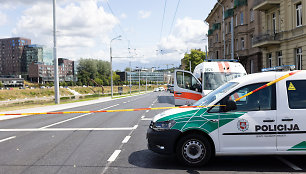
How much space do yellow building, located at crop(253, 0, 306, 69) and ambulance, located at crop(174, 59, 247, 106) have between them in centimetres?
1019

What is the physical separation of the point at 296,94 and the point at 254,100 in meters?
0.79

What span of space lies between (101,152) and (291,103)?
14.3 ft

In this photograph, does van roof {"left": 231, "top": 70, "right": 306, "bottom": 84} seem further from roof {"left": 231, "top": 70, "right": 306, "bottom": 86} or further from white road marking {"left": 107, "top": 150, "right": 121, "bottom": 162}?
white road marking {"left": 107, "top": 150, "right": 121, "bottom": 162}

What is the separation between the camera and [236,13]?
1591 inches

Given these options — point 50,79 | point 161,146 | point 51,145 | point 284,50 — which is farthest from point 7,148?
point 50,79

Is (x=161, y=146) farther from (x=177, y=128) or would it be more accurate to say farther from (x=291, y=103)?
(x=291, y=103)

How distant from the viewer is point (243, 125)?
5.59 m

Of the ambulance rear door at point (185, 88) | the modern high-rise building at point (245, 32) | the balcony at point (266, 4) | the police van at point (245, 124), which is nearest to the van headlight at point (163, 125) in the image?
the police van at point (245, 124)

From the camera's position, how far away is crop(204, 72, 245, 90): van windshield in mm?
14352

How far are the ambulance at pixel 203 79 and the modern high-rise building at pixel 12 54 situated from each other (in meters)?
157

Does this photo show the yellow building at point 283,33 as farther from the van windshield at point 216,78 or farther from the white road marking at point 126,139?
the white road marking at point 126,139

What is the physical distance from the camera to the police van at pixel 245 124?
558 centimetres

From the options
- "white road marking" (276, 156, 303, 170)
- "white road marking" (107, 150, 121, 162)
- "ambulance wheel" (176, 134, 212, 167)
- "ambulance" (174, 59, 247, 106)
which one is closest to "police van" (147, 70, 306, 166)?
"ambulance wheel" (176, 134, 212, 167)

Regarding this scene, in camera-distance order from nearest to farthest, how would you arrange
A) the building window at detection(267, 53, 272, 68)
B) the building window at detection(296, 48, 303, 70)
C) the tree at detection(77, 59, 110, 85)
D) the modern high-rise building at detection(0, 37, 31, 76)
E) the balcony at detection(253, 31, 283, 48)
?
the building window at detection(296, 48, 303, 70), the balcony at detection(253, 31, 283, 48), the building window at detection(267, 53, 272, 68), the tree at detection(77, 59, 110, 85), the modern high-rise building at detection(0, 37, 31, 76)
